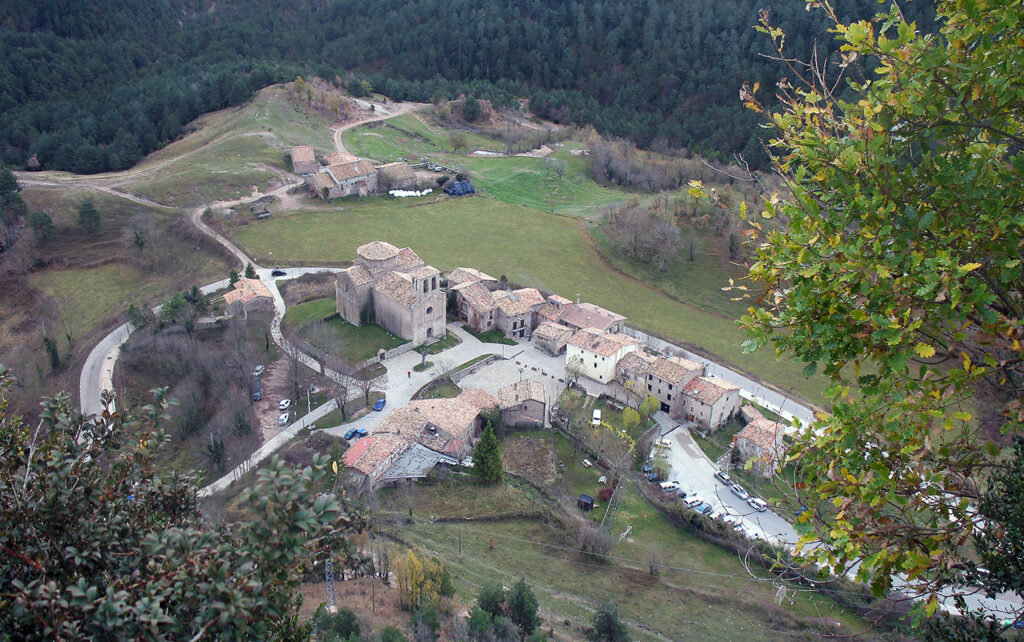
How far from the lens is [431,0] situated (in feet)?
392

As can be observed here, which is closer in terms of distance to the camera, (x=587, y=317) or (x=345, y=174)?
(x=587, y=317)

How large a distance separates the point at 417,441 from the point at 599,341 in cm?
1331

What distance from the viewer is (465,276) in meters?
49.9

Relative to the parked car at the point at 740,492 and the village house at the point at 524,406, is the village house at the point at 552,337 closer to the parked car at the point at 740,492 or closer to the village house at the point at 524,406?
the village house at the point at 524,406

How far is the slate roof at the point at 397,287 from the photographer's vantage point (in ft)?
142

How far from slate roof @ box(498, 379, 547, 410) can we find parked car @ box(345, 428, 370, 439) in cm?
729

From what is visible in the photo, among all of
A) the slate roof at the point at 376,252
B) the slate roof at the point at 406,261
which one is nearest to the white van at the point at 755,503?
the slate roof at the point at 406,261

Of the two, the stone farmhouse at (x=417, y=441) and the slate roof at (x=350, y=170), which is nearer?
the stone farmhouse at (x=417, y=441)

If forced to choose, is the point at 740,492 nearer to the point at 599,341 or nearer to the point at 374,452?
the point at 599,341

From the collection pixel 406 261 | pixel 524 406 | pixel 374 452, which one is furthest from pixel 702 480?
pixel 406 261

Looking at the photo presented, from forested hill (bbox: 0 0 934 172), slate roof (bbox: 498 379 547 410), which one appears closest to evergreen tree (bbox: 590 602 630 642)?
slate roof (bbox: 498 379 547 410)

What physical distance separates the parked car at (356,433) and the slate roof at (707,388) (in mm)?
17437

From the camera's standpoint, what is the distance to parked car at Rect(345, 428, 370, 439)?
35.6 m

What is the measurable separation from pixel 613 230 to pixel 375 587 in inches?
1600
